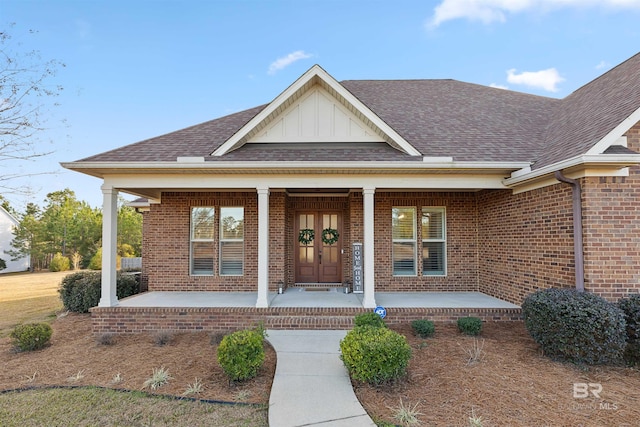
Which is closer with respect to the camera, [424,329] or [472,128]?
[424,329]

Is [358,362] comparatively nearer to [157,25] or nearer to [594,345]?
[594,345]

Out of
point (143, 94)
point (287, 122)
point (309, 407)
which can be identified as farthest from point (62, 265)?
point (309, 407)

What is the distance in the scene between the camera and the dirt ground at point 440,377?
11.4 ft

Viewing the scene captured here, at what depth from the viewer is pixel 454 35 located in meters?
11.9

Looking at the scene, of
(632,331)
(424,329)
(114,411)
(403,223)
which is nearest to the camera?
(114,411)

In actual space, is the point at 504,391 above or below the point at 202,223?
below

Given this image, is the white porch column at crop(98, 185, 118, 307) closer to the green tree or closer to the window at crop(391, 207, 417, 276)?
the window at crop(391, 207, 417, 276)

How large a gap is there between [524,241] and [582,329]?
104 inches

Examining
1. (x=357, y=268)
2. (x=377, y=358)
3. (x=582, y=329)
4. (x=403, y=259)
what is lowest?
(x=377, y=358)

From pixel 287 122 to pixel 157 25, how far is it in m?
8.00

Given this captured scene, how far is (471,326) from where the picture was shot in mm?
5930

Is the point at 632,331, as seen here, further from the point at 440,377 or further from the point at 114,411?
the point at 114,411

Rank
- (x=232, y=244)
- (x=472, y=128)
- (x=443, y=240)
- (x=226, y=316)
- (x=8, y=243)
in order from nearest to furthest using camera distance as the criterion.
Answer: (x=226, y=316)
(x=472, y=128)
(x=443, y=240)
(x=232, y=244)
(x=8, y=243)

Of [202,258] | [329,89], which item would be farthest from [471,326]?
[202,258]
